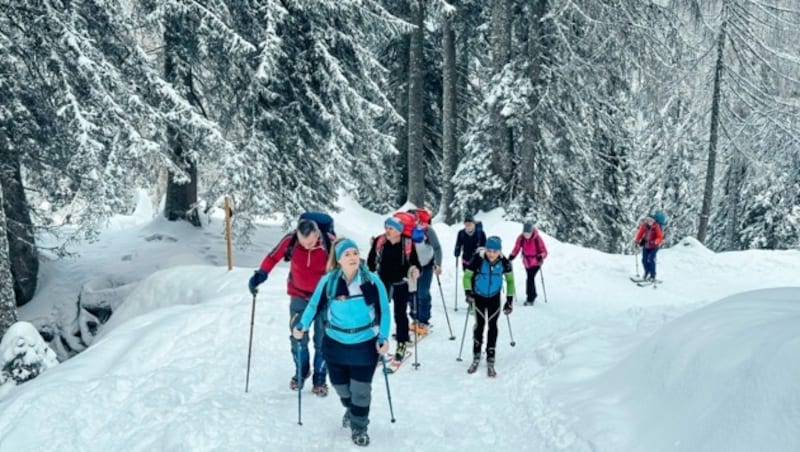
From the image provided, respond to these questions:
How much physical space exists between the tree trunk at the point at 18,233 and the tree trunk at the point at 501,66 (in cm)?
1229

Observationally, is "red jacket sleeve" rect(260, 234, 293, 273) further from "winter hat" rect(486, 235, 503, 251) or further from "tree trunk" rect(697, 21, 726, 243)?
"tree trunk" rect(697, 21, 726, 243)

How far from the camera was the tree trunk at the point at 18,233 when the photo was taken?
1137cm

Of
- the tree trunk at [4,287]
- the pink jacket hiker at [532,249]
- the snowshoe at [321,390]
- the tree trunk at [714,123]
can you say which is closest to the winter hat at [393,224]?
the snowshoe at [321,390]

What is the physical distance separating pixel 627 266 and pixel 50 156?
14.2 m

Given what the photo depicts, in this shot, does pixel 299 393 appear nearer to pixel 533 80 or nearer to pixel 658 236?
pixel 658 236

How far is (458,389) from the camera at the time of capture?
6.70 m

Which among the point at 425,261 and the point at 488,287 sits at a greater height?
the point at 425,261

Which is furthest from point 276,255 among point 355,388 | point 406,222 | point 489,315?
point 489,315

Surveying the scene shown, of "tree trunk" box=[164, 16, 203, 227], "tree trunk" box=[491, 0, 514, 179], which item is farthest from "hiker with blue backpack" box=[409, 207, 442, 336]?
"tree trunk" box=[491, 0, 514, 179]

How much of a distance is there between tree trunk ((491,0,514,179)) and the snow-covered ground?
24.0ft

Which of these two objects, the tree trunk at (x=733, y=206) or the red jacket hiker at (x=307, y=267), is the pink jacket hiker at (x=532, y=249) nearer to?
the red jacket hiker at (x=307, y=267)

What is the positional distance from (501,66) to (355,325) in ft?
43.8

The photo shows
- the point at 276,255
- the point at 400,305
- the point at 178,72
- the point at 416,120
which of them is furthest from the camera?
the point at 416,120

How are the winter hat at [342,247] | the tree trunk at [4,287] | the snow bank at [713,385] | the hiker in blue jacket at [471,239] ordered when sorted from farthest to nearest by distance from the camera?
1. the hiker in blue jacket at [471,239]
2. the tree trunk at [4,287]
3. the winter hat at [342,247]
4. the snow bank at [713,385]
